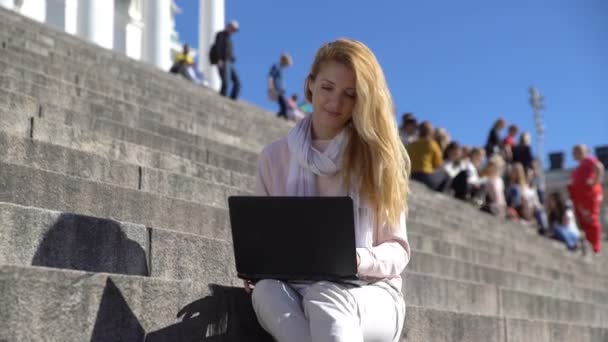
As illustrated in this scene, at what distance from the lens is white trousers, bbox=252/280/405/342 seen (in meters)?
2.87

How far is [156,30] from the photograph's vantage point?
2653 cm

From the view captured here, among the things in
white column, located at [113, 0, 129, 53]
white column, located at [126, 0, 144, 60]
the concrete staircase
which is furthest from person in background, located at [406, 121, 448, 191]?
white column, located at [113, 0, 129, 53]

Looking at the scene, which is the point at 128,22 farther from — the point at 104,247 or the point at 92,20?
the point at 104,247

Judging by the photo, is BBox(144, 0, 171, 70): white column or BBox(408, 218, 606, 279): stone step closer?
BBox(408, 218, 606, 279): stone step

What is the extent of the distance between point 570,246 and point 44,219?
1221 centimetres

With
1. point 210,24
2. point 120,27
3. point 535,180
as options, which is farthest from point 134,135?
point 120,27

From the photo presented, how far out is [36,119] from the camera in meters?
4.96

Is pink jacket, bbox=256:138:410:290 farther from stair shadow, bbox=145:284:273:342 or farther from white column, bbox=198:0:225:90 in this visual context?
white column, bbox=198:0:225:90

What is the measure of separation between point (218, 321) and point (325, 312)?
53 centimetres

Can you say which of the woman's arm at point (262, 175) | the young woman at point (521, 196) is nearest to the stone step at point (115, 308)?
the woman's arm at point (262, 175)

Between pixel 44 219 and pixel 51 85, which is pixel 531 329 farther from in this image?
pixel 51 85

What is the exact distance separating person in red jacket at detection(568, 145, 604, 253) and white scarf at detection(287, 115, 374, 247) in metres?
10.4

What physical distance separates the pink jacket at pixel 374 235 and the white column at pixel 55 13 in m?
20.4

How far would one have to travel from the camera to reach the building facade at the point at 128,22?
71.2ft
